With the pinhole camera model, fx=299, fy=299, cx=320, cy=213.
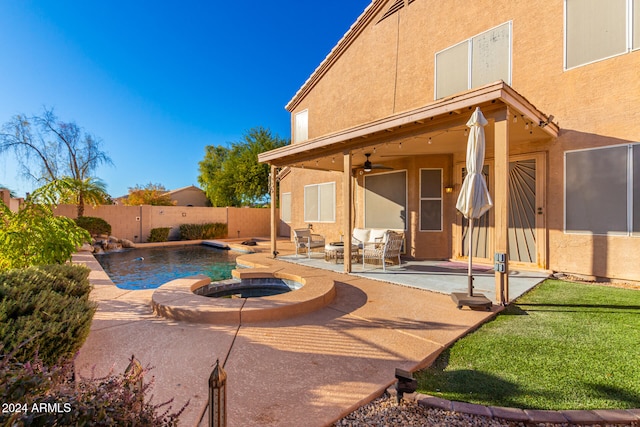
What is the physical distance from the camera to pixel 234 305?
4.26m

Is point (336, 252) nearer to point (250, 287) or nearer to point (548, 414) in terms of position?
point (250, 287)

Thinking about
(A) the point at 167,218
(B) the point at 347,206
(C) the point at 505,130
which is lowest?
(A) the point at 167,218

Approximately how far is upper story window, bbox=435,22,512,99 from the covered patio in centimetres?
180

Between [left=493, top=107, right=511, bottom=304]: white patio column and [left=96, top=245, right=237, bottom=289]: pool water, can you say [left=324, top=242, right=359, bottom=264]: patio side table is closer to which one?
[left=96, top=245, right=237, bottom=289]: pool water

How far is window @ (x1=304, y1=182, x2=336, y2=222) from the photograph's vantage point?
1167 centimetres

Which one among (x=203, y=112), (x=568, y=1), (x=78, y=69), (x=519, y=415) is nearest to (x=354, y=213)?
(x=568, y=1)

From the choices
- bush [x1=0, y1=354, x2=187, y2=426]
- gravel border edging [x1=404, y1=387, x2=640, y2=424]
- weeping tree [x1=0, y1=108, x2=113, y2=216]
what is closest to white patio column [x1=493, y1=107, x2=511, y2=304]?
gravel border edging [x1=404, y1=387, x2=640, y2=424]

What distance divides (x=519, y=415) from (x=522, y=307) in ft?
9.97

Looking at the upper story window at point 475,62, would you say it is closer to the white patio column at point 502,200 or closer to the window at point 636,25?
the window at point 636,25

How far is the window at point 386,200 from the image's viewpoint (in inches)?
365

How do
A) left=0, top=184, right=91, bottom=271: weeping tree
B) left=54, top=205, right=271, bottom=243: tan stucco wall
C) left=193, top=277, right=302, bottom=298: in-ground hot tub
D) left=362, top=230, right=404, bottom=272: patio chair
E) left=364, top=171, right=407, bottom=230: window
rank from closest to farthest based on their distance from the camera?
left=0, top=184, right=91, bottom=271: weeping tree → left=193, top=277, right=302, bottom=298: in-ground hot tub → left=362, top=230, right=404, bottom=272: patio chair → left=364, top=171, right=407, bottom=230: window → left=54, top=205, right=271, bottom=243: tan stucco wall

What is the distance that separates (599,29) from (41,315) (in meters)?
9.87

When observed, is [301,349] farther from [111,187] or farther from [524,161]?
[111,187]

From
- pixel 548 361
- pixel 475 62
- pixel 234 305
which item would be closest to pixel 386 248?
pixel 234 305
